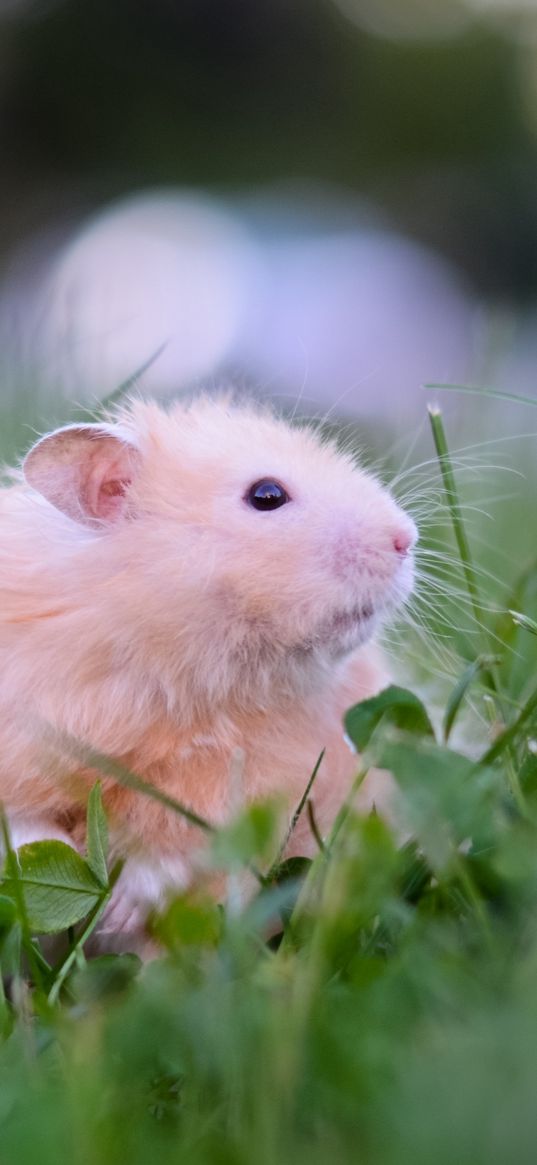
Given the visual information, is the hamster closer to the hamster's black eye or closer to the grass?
the hamster's black eye

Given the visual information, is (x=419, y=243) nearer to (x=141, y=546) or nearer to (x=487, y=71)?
(x=487, y=71)

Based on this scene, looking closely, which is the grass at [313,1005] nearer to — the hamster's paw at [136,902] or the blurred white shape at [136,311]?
the hamster's paw at [136,902]

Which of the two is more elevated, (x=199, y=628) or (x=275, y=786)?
(x=199, y=628)

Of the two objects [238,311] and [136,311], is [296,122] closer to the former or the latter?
[238,311]

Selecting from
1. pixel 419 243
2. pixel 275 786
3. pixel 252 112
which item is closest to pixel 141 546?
pixel 275 786

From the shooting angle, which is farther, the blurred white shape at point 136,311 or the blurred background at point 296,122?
the blurred background at point 296,122

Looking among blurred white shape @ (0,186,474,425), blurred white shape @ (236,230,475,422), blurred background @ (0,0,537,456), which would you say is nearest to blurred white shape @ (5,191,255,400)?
blurred white shape @ (0,186,474,425)

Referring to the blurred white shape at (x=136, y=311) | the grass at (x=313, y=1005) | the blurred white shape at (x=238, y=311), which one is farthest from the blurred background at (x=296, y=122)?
the grass at (x=313, y=1005)
